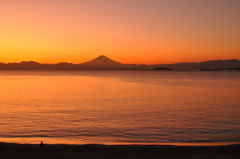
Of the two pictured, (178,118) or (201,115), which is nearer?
(178,118)

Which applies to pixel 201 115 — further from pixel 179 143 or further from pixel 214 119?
pixel 179 143

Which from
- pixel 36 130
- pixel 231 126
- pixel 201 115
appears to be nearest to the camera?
pixel 36 130

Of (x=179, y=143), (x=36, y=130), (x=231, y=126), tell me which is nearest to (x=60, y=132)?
(x=36, y=130)

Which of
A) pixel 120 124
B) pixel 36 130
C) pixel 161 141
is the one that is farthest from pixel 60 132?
pixel 161 141

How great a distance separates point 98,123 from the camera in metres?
16.9

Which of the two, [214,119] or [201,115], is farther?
[201,115]

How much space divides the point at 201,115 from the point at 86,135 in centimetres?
1098
